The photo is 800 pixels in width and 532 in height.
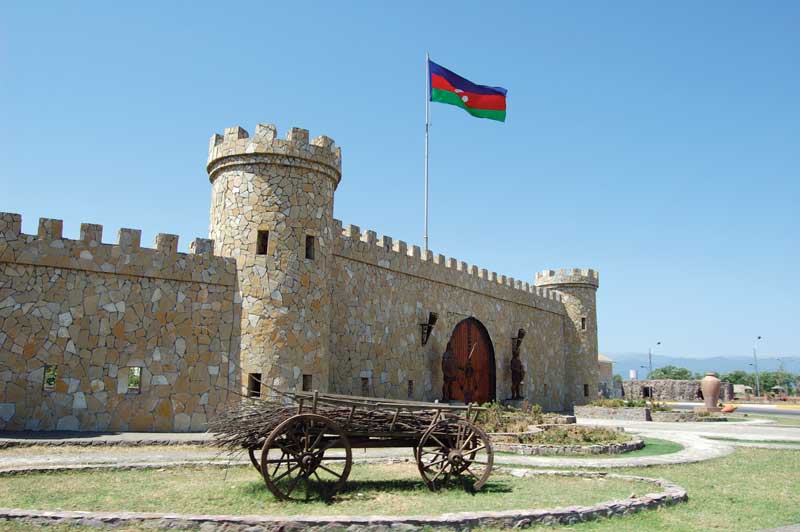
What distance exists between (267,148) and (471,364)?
13733mm

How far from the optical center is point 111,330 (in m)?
15.8

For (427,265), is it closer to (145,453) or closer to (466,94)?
(466,94)

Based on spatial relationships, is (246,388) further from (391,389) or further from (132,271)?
(391,389)

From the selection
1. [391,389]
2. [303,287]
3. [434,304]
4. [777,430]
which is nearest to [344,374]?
[391,389]

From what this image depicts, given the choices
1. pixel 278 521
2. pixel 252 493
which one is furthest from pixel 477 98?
pixel 278 521

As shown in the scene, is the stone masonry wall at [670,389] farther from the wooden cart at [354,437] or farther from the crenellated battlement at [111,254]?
the wooden cart at [354,437]

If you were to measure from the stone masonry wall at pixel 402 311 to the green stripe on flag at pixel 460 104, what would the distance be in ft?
20.4

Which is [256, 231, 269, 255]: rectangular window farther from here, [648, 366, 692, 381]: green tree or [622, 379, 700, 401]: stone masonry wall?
[648, 366, 692, 381]: green tree

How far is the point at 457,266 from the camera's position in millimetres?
26984

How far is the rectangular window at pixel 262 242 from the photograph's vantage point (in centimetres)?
1734

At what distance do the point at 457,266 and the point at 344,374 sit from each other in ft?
28.4

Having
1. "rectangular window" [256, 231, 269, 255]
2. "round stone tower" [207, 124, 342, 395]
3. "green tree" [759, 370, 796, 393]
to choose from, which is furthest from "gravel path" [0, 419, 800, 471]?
"green tree" [759, 370, 796, 393]

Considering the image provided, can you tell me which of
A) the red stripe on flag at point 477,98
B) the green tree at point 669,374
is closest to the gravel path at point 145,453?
the red stripe on flag at point 477,98

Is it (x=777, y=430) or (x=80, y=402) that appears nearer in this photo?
(x=80, y=402)
